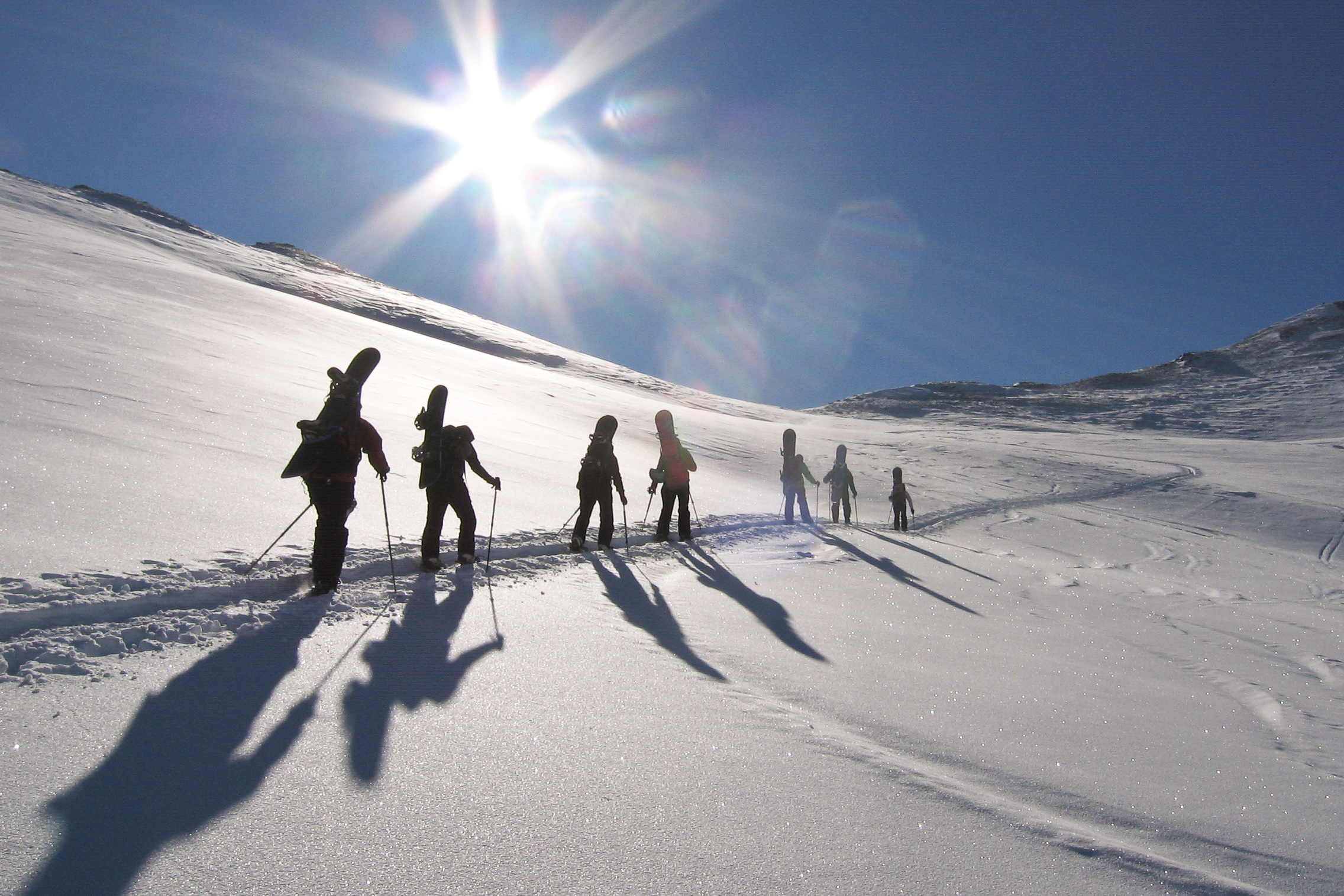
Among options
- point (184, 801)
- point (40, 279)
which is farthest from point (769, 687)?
point (40, 279)

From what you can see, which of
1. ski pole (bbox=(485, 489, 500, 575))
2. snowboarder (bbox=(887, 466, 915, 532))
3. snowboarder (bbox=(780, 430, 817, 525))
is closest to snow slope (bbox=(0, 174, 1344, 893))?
ski pole (bbox=(485, 489, 500, 575))

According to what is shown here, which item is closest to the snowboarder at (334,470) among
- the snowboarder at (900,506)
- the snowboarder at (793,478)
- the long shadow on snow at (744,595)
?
the long shadow on snow at (744,595)

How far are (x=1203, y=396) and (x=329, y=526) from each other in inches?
3276

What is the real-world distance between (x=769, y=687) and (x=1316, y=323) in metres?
127

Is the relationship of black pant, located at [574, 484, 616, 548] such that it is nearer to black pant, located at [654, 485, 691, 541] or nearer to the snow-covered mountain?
black pant, located at [654, 485, 691, 541]

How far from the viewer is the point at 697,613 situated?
5898 mm

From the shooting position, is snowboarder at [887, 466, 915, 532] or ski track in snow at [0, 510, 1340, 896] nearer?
ski track in snow at [0, 510, 1340, 896]

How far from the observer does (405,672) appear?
146 inches

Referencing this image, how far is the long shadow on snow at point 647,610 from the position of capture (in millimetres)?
4586

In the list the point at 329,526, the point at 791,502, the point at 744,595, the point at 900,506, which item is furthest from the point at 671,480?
the point at 900,506

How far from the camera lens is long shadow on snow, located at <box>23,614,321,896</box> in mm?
1997

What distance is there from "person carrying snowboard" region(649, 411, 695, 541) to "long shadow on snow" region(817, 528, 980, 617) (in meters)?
2.61

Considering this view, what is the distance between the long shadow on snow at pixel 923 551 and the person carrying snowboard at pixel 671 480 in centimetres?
409

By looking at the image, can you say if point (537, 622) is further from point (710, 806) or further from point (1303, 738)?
point (1303, 738)
